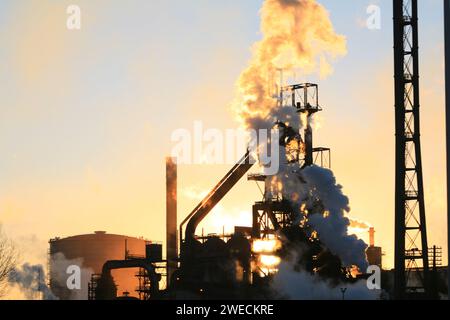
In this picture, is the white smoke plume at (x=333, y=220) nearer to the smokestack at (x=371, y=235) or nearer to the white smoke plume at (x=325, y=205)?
the white smoke plume at (x=325, y=205)

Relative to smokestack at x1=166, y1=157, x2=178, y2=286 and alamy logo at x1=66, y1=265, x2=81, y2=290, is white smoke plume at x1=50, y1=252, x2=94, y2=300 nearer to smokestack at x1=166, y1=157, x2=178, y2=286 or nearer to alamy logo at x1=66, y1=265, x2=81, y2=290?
alamy logo at x1=66, y1=265, x2=81, y2=290

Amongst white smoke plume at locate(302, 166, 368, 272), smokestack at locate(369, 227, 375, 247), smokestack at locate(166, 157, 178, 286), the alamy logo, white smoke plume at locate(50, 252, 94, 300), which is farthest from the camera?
smokestack at locate(369, 227, 375, 247)

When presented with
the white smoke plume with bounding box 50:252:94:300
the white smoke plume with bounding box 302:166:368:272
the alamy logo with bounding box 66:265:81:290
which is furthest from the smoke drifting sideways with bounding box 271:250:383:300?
the alamy logo with bounding box 66:265:81:290

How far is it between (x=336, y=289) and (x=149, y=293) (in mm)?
18298

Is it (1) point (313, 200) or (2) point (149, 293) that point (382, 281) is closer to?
(1) point (313, 200)

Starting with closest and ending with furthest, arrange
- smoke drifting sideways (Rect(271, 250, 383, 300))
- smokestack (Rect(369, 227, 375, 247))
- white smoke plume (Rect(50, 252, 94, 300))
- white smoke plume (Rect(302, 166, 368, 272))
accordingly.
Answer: smoke drifting sideways (Rect(271, 250, 383, 300)), white smoke plume (Rect(302, 166, 368, 272)), white smoke plume (Rect(50, 252, 94, 300)), smokestack (Rect(369, 227, 375, 247))

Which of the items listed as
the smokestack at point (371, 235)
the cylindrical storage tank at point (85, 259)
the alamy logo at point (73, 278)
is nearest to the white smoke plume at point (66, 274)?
the cylindrical storage tank at point (85, 259)

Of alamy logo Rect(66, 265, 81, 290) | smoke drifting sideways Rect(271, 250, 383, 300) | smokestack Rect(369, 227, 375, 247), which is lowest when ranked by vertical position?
alamy logo Rect(66, 265, 81, 290)

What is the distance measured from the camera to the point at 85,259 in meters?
155

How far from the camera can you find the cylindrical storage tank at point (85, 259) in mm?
134500

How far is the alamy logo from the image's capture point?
124 metres

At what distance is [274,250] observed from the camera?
9338 cm

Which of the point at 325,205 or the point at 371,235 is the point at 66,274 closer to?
the point at 371,235
